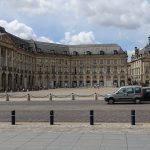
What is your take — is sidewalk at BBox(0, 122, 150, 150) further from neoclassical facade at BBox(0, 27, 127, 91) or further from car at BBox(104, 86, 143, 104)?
neoclassical facade at BBox(0, 27, 127, 91)

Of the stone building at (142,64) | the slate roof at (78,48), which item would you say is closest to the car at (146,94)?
the slate roof at (78,48)

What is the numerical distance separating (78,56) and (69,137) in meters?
152

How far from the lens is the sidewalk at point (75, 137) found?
1224 cm

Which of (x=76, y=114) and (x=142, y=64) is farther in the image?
(x=142, y=64)

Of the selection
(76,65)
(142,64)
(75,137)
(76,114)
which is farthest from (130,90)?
(76,65)

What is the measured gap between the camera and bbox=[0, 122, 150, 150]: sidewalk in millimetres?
12242

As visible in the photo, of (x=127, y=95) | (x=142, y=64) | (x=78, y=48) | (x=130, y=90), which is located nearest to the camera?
(x=127, y=95)

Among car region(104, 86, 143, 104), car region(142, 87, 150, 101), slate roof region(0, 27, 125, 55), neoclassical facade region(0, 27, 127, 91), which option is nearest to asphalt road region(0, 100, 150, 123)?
car region(104, 86, 143, 104)

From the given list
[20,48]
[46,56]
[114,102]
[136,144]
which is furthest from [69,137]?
[46,56]

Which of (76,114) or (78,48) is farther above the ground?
(78,48)

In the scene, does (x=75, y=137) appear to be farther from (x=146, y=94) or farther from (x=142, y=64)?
(x=142, y=64)

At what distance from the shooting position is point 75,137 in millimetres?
14312

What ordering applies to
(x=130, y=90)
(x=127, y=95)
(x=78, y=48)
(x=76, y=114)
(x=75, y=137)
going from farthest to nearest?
(x=78, y=48), (x=130, y=90), (x=127, y=95), (x=76, y=114), (x=75, y=137)

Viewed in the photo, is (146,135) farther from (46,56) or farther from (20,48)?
(46,56)
